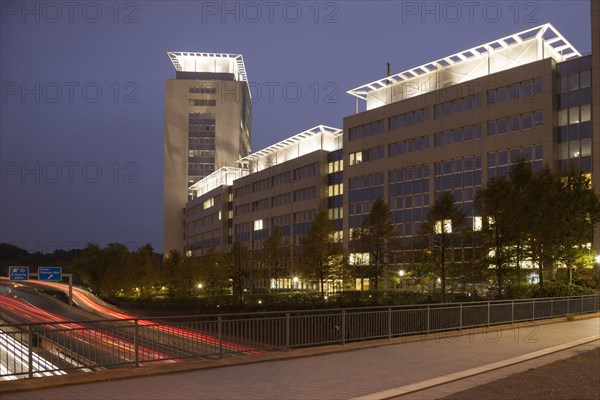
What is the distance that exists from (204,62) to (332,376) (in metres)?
159

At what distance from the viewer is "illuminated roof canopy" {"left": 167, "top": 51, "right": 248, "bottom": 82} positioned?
16238 centimetres

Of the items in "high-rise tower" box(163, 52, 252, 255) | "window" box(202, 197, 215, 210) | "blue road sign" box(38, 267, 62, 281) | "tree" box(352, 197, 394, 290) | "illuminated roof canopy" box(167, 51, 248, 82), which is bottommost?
"blue road sign" box(38, 267, 62, 281)

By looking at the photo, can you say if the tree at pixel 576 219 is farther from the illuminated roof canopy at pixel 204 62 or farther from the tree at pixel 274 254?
the illuminated roof canopy at pixel 204 62

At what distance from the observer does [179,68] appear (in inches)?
6403

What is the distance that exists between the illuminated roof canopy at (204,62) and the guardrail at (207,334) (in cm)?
14746

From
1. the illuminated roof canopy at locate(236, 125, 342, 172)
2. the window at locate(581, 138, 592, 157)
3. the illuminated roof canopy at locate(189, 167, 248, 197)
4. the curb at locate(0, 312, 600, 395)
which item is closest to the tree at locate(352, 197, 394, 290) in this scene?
the window at locate(581, 138, 592, 157)

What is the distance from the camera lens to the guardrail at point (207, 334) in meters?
13.2

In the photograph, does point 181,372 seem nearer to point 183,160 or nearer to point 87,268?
point 87,268

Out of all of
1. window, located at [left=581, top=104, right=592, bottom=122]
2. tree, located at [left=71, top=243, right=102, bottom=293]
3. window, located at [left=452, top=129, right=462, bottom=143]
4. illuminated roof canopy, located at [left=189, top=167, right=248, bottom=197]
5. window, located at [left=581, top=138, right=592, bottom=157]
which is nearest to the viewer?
window, located at [left=581, top=138, right=592, bottom=157]

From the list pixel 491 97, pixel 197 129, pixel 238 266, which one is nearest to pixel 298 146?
pixel 238 266

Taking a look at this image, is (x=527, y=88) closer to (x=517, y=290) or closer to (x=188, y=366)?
(x=517, y=290)

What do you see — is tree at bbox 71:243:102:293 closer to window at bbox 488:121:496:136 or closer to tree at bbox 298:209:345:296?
tree at bbox 298:209:345:296

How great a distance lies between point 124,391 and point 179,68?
159107 millimetres

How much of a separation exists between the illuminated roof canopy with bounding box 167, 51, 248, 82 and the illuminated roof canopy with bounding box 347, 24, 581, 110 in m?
95.7
